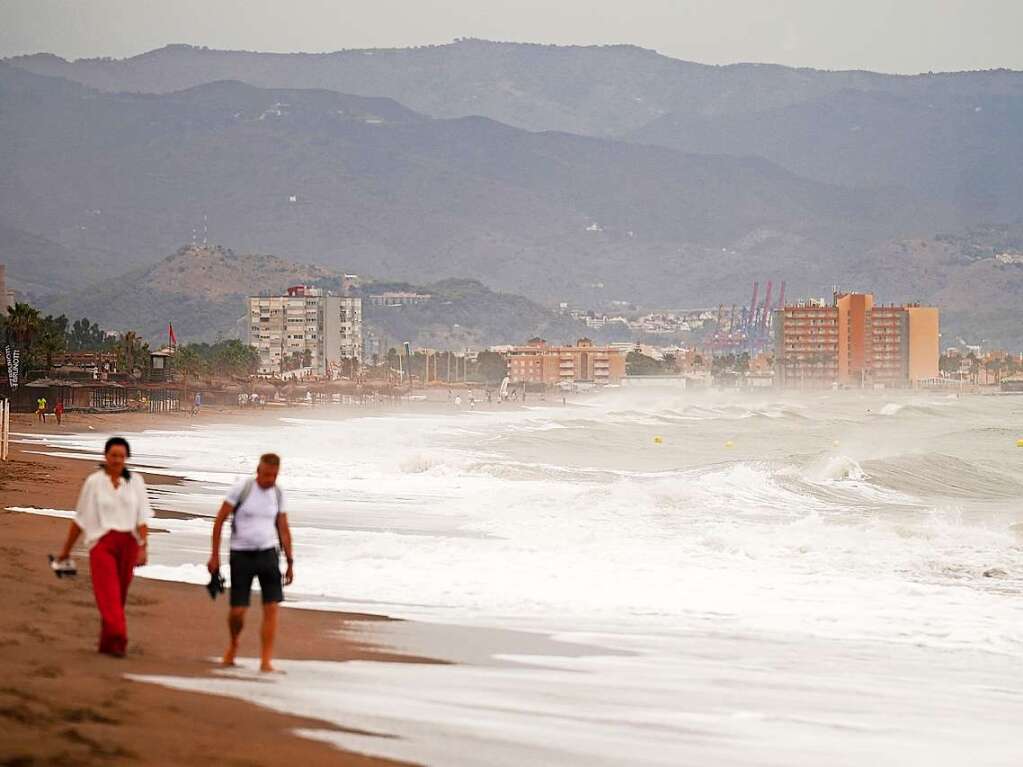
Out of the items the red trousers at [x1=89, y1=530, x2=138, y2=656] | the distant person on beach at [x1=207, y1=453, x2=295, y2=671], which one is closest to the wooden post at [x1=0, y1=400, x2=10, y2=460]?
the red trousers at [x1=89, y1=530, x2=138, y2=656]

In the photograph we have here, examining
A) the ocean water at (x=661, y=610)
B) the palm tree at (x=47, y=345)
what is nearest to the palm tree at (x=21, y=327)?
the palm tree at (x=47, y=345)

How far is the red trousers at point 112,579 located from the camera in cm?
950

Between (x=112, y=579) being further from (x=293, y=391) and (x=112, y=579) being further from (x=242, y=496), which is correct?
(x=293, y=391)

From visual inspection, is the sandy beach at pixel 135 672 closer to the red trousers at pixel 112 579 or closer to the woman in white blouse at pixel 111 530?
the red trousers at pixel 112 579

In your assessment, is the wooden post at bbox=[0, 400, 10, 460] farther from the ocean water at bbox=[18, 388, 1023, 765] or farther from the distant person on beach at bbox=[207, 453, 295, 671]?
the distant person on beach at bbox=[207, 453, 295, 671]

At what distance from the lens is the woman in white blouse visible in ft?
31.2

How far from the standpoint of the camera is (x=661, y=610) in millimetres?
15109

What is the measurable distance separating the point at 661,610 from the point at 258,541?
251 inches

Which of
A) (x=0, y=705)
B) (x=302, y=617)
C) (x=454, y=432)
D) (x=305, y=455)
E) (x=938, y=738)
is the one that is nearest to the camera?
(x=0, y=705)

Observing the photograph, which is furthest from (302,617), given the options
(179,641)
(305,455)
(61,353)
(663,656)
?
(61,353)

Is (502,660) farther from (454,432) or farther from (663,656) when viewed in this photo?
(454,432)

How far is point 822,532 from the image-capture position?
950 inches

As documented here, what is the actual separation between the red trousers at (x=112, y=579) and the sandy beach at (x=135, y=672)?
148mm

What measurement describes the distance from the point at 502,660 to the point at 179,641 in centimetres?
244
